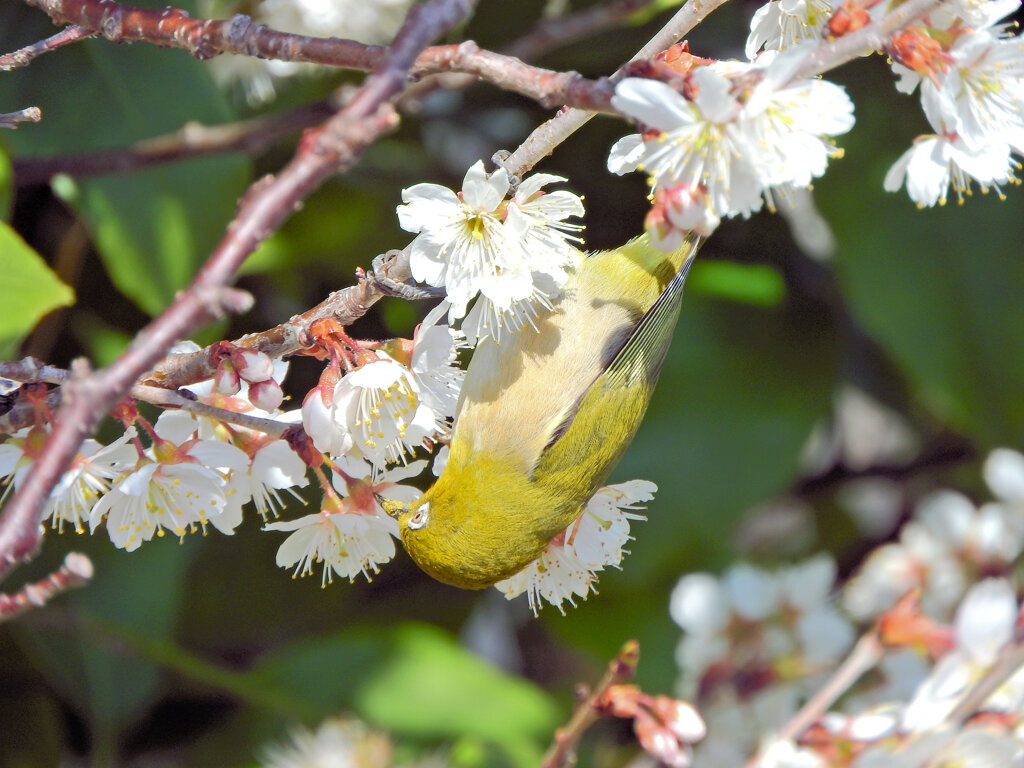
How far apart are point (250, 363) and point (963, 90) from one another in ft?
2.67

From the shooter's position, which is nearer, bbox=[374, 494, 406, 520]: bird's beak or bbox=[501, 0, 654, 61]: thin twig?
bbox=[374, 494, 406, 520]: bird's beak

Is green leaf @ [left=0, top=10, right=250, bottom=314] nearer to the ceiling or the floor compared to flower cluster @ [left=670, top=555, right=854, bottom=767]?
nearer to the ceiling

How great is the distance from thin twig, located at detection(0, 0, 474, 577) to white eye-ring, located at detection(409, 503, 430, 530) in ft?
2.27

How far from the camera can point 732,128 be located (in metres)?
0.93

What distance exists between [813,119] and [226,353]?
657mm

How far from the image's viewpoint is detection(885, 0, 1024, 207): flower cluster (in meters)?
0.98

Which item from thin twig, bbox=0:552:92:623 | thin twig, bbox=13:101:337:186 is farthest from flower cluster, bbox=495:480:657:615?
thin twig, bbox=13:101:337:186

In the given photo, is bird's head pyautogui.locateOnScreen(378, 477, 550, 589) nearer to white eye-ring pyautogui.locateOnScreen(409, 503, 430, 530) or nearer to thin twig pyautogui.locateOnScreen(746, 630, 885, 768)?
white eye-ring pyautogui.locateOnScreen(409, 503, 430, 530)

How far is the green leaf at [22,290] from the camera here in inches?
47.1

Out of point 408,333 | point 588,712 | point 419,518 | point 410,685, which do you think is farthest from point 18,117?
point 410,685

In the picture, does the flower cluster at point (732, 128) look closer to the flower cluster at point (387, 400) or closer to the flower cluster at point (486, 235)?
the flower cluster at point (486, 235)

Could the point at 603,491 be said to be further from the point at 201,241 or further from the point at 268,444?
the point at 201,241

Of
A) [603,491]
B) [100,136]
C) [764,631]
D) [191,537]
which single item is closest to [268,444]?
[603,491]

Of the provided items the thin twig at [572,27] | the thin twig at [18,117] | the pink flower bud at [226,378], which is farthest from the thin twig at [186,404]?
the thin twig at [572,27]
